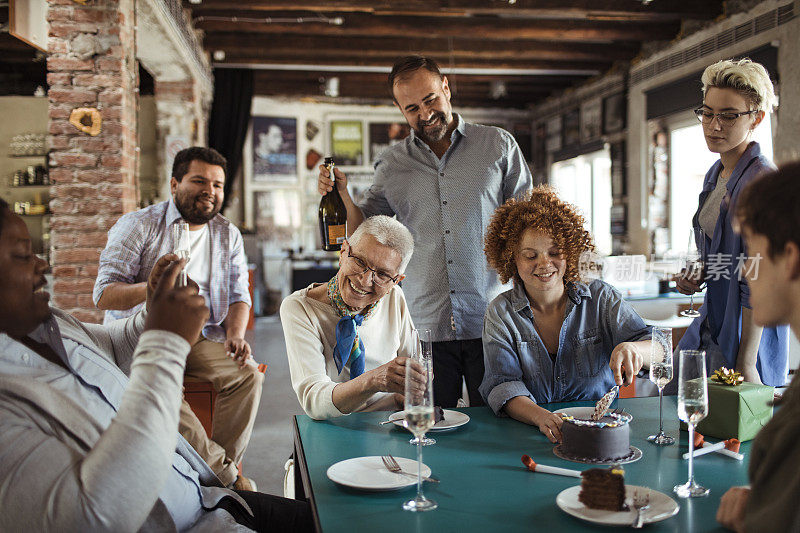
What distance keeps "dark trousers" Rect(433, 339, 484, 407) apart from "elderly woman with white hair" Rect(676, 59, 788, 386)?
0.80 metres

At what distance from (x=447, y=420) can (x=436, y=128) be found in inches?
51.7

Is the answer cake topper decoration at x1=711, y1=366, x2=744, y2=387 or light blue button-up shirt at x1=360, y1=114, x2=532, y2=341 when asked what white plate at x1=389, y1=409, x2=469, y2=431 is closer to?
cake topper decoration at x1=711, y1=366, x2=744, y2=387

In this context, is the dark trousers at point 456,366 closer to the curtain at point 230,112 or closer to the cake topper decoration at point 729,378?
the cake topper decoration at point 729,378

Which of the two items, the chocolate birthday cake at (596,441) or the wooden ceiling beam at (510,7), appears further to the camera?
the wooden ceiling beam at (510,7)

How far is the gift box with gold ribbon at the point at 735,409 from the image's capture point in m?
1.60

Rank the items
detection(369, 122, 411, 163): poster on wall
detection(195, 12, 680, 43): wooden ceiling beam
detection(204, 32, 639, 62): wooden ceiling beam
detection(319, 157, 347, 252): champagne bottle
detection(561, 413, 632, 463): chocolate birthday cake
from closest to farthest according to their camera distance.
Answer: detection(561, 413, 632, 463): chocolate birthday cake, detection(319, 157, 347, 252): champagne bottle, detection(195, 12, 680, 43): wooden ceiling beam, detection(204, 32, 639, 62): wooden ceiling beam, detection(369, 122, 411, 163): poster on wall

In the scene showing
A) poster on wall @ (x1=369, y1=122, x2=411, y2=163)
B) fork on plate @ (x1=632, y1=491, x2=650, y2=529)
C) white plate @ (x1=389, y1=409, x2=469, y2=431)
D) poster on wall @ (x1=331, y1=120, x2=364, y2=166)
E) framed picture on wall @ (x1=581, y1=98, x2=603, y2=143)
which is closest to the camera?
fork on plate @ (x1=632, y1=491, x2=650, y2=529)

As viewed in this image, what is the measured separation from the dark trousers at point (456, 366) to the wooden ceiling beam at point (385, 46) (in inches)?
218

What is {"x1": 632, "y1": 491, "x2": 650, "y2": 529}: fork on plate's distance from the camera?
3.72ft

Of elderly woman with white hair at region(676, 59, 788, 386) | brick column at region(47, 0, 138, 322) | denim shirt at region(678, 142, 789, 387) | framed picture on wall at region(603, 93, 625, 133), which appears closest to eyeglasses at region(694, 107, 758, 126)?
elderly woman with white hair at region(676, 59, 788, 386)

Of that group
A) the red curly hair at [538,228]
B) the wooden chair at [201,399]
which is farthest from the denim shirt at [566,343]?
the wooden chair at [201,399]

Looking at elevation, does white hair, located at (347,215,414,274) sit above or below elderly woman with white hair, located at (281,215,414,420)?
above

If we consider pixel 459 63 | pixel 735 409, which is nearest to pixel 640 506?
pixel 735 409

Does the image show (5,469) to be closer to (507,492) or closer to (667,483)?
(507,492)
